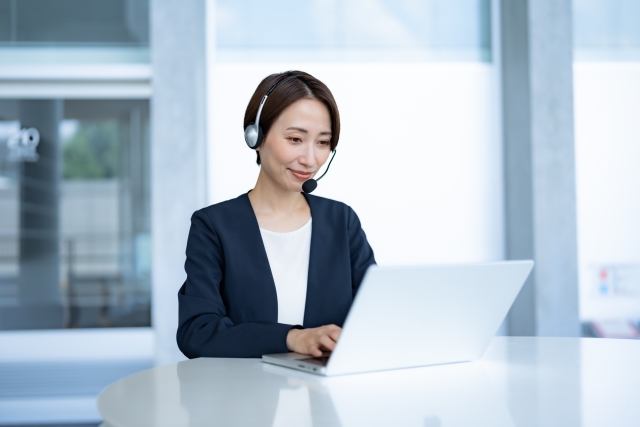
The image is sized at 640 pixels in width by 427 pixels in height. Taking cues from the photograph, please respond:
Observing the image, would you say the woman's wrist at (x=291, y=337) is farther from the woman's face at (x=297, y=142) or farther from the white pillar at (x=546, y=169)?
the white pillar at (x=546, y=169)

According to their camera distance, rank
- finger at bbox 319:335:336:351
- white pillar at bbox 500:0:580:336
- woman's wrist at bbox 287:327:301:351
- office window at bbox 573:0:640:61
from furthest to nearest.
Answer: office window at bbox 573:0:640:61, white pillar at bbox 500:0:580:336, woman's wrist at bbox 287:327:301:351, finger at bbox 319:335:336:351

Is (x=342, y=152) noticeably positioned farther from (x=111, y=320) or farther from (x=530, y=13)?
(x=111, y=320)

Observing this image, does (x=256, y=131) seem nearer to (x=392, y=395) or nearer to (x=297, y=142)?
(x=297, y=142)

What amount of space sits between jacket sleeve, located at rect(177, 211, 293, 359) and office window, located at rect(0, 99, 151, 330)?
2352 millimetres

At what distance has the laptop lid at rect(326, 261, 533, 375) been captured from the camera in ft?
3.48

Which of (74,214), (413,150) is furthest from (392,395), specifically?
(74,214)

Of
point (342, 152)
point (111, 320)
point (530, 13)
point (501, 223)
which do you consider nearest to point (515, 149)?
point (501, 223)

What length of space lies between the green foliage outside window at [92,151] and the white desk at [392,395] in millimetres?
2867

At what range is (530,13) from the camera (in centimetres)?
385

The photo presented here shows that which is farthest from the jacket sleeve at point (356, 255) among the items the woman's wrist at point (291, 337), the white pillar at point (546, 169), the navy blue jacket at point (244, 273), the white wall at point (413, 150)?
the white pillar at point (546, 169)

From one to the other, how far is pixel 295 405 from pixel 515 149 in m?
3.32

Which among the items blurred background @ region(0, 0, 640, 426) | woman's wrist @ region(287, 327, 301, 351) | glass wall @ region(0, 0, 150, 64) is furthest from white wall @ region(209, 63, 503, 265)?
woman's wrist @ region(287, 327, 301, 351)

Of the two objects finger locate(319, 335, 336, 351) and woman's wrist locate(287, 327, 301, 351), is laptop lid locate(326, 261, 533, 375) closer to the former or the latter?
finger locate(319, 335, 336, 351)

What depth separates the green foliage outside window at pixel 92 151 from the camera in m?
3.89
